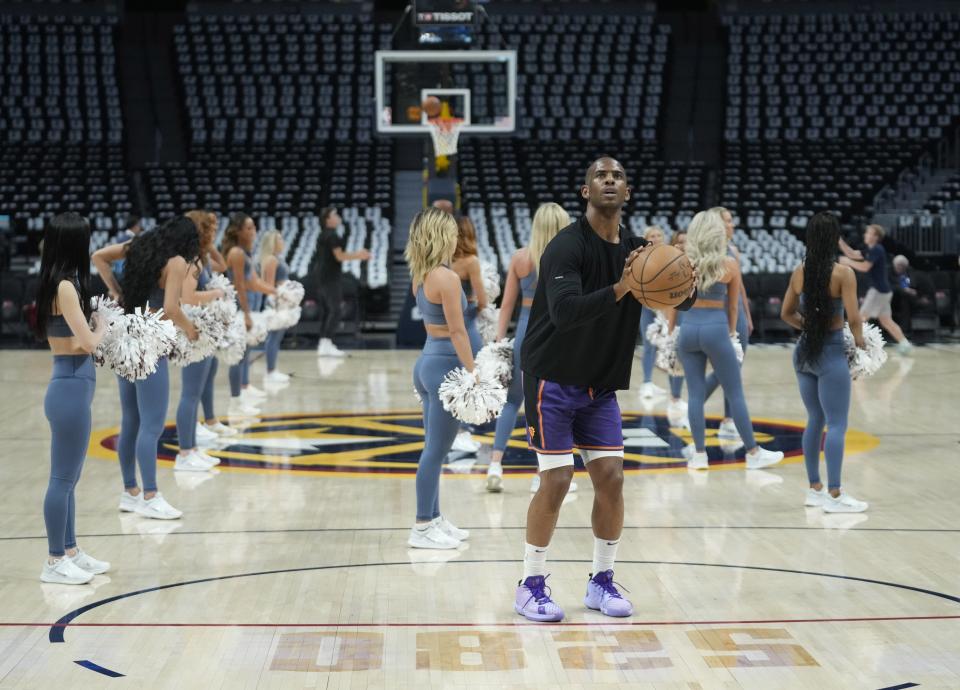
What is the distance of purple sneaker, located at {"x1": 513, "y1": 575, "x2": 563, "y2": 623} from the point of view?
4.30m

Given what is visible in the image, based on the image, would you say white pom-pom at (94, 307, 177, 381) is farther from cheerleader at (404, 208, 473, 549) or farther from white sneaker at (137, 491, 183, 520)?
cheerleader at (404, 208, 473, 549)

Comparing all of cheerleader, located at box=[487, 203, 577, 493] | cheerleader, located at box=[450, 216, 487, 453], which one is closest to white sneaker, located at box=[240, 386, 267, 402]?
cheerleader, located at box=[450, 216, 487, 453]

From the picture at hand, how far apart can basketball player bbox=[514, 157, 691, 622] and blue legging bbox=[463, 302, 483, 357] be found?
1847mm

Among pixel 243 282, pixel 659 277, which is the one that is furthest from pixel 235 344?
pixel 659 277

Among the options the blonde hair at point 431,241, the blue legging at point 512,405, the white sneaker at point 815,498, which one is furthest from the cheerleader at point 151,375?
the white sneaker at point 815,498

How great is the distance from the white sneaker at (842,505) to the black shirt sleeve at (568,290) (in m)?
2.65

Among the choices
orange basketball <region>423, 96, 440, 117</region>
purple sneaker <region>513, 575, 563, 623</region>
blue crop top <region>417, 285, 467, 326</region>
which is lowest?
purple sneaker <region>513, 575, 563, 623</region>

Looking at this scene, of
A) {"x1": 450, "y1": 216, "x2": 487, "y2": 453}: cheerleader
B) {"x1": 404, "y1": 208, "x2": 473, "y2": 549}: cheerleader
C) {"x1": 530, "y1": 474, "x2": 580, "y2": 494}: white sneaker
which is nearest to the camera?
{"x1": 404, "y1": 208, "x2": 473, "y2": 549}: cheerleader

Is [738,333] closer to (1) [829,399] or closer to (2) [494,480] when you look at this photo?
(1) [829,399]

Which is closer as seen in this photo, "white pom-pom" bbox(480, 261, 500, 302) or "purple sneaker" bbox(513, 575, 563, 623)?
"purple sneaker" bbox(513, 575, 563, 623)

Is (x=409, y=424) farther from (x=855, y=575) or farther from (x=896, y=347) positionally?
(x=896, y=347)

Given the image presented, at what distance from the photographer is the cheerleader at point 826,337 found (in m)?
5.95

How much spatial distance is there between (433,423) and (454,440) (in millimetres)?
1114

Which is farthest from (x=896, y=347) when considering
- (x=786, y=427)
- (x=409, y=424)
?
(x=409, y=424)
